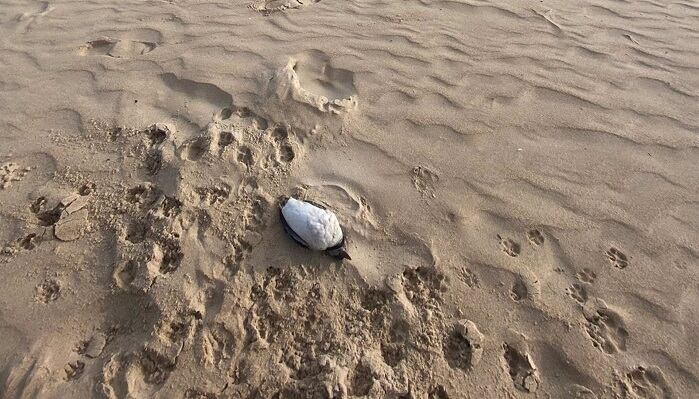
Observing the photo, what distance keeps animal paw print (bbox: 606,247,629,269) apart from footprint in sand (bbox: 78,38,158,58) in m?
3.06

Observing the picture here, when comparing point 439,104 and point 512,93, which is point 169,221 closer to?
point 439,104

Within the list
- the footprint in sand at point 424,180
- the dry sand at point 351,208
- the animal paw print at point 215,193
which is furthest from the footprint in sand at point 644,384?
the animal paw print at point 215,193

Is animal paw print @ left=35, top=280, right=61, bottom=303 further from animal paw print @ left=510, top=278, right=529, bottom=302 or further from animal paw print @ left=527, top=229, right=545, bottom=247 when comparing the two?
animal paw print @ left=527, top=229, right=545, bottom=247

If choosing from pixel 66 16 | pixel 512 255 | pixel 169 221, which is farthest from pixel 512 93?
pixel 66 16

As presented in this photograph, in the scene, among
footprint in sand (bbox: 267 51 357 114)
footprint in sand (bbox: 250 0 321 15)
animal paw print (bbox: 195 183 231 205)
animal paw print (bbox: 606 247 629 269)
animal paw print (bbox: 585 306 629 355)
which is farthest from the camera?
footprint in sand (bbox: 250 0 321 15)

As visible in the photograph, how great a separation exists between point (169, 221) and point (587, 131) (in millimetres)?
2341

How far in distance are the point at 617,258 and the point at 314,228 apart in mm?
1421

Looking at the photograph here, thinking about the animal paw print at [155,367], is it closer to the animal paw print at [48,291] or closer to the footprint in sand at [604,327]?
the animal paw print at [48,291]

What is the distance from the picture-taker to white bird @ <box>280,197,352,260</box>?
1961 mm

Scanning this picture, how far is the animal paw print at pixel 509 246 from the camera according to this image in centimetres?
209

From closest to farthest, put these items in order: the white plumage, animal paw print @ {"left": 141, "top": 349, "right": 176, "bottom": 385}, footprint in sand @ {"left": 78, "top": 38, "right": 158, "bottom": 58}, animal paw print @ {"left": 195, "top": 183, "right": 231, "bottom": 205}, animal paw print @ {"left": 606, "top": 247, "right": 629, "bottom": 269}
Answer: animal paw print @ {"left": 141, "top": 349, "right": 176, "bottom": 385}
the white plumage
animal paw print @ {"left": 606, "top": 247, "right": 629, "bottom": 269}
animal paw print @ {"left": 195, "top": 183, "right": 231, "bottom": 205}
footprint in sand @ {"left": 78, "top": 38, "right": 158, "bottom": 58}

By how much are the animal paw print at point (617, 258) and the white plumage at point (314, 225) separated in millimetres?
1267

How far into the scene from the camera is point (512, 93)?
2.80 m

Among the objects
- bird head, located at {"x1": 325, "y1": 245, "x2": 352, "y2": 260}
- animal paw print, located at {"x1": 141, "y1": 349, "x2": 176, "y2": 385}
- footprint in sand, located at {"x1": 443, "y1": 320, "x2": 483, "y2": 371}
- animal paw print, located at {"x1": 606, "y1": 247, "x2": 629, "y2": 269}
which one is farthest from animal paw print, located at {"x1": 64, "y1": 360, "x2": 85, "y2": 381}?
animal paw print, located at {"x1": 606, "y1": 247, "x2": 629, "y2": 269}
